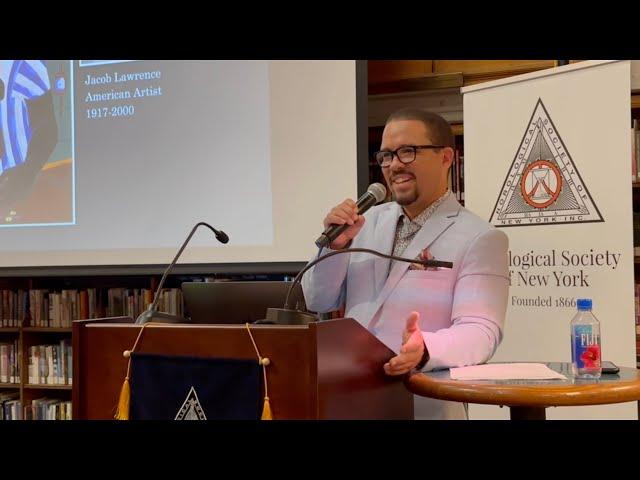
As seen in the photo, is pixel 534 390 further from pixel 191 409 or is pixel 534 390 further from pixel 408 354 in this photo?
pixel 191 409

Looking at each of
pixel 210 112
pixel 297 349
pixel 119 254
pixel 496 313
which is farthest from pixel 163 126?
pixel 297 349

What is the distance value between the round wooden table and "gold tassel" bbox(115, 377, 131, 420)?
647 millimetres

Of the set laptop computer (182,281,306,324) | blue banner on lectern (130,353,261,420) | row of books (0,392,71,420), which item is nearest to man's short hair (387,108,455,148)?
laptop computer (182,281,306,324)

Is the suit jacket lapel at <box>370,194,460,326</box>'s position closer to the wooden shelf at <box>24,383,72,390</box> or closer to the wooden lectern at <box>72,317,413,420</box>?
the wooden lectern at <box>72,317,413,420</box>

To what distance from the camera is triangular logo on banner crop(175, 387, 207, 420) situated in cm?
138

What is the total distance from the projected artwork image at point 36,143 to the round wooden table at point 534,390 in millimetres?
2840

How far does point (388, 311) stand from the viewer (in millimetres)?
2023

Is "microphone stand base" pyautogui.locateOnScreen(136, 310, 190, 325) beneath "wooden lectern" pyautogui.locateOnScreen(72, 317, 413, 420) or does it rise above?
above

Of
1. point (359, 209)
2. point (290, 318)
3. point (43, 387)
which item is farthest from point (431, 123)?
point (43, 387)

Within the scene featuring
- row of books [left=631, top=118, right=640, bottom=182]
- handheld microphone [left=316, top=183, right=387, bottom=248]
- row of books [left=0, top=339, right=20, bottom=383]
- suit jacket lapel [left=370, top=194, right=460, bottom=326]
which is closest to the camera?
handheld microphone [left=316, top=183, right=387, bottom=248]

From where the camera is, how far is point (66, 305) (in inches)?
169

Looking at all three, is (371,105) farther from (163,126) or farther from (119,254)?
(119,254)

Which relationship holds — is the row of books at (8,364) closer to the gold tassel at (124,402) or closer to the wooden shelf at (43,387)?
the wooden shelf at (43,387)
